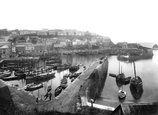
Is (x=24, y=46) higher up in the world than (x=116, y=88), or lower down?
higher up

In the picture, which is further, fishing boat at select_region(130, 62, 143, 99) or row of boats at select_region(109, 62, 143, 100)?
fishing boat at select_region(130, 62, 143, 99)

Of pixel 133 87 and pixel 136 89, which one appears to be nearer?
pixel 136 89

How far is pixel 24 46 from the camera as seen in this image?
204 ft

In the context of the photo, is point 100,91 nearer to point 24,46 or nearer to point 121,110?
point 121,110

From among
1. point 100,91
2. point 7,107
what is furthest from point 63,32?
point 7,107

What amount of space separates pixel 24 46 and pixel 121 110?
6066 cm

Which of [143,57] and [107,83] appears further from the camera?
[143,57]

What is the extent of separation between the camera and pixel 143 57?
61000mm

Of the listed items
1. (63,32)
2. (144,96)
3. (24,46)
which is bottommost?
(144,96)

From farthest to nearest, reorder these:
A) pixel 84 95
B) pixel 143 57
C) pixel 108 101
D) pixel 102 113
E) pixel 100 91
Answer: pixel 143 57
pixel 100 91
pixel 108 101
pixel 84 95
pixel 102 113

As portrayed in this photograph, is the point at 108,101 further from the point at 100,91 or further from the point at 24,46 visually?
the point at 24,46

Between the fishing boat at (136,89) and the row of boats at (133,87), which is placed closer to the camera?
the row of boats at (133,87)

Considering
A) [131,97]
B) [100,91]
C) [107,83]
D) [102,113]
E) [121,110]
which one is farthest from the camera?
[107,83]

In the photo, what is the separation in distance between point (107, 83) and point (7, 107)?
17.6 meters
